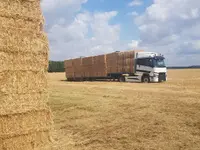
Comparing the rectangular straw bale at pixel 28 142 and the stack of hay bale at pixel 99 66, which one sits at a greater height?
the stack of hay bale at pixel 99 66

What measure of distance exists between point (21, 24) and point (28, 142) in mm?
2729

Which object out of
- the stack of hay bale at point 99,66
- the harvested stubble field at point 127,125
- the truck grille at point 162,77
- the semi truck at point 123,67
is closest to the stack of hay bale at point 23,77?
the harvested stubble field at point 127,125

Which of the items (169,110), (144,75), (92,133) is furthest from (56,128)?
(144,75)

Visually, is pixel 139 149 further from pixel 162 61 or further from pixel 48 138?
pixel 162 61

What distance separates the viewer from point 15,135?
754 cm

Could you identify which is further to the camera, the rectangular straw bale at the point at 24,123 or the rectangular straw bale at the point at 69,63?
the rectangular straw bale at the point at 69,63

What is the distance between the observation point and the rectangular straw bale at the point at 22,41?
743cm

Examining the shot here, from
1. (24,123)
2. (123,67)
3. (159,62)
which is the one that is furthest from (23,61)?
(123,67)

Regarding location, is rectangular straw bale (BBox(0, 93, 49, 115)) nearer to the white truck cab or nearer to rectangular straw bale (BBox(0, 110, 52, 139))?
rectangular straw bale (BBox(0, 110, 52, 139))

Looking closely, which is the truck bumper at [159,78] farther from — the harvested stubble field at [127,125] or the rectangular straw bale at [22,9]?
the rectangular straw bale at [22,9]

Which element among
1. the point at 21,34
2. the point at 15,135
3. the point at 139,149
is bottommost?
the point at 139,149

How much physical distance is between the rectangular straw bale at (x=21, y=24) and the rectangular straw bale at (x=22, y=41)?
0.31 feet

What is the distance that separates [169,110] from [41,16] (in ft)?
24.8

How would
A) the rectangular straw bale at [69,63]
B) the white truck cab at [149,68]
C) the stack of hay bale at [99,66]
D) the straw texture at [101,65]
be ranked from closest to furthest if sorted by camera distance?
the white truck cab at [149,68]
the straw texture at [101,65]
the stack of hay bale at [99,66]
the rectangular straw bale at [69,63]
